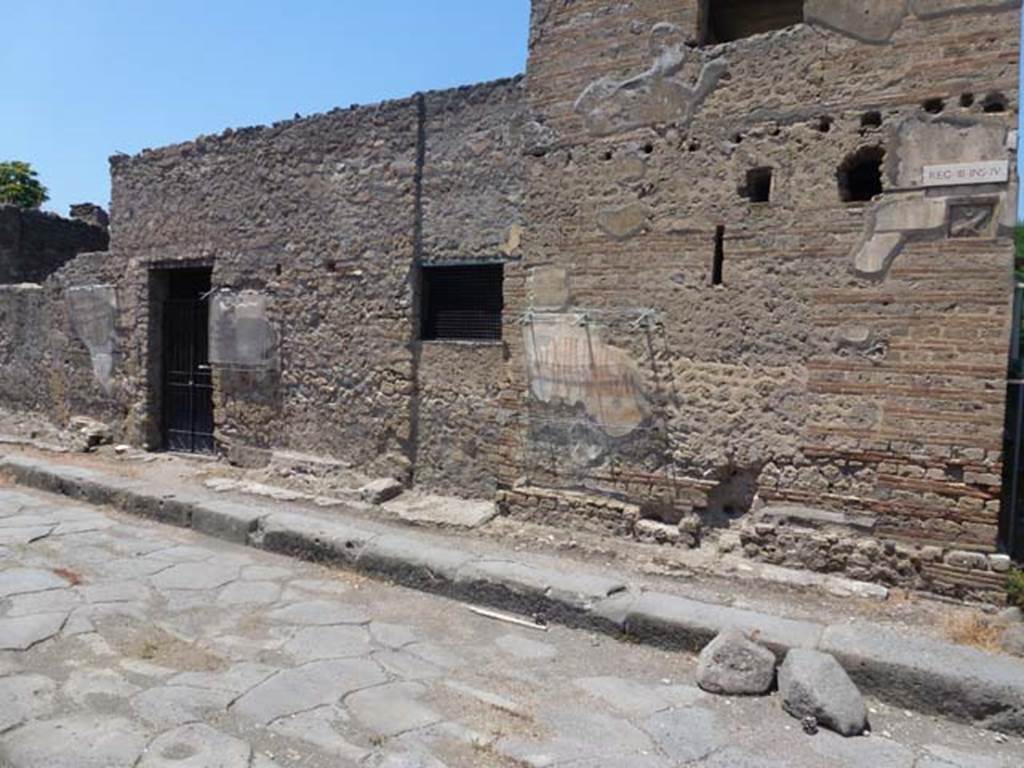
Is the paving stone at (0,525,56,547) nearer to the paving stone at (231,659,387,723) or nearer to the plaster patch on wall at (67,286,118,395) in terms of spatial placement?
the paving stone at (231,659,387,723)

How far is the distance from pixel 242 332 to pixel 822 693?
682 cm

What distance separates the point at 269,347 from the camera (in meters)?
7.93

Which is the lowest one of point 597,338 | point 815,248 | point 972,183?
point 597,338

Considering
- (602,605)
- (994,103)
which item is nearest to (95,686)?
(602,605)

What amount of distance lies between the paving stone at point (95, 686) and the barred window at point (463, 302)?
13.2 ft

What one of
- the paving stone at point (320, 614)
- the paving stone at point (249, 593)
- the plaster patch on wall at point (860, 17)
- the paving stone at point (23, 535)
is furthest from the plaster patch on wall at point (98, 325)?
the plaster patch on wall at point (860, 17)

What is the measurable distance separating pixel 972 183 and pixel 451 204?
3993mm

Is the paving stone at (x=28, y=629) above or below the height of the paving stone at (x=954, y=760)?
above

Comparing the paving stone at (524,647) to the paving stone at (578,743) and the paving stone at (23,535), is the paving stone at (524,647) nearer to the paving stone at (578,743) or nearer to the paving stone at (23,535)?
the paving stone at (578,743)

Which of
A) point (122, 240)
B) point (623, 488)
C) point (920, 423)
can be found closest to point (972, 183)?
point (920, 423)

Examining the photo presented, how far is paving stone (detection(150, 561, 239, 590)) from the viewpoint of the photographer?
15.1 ft

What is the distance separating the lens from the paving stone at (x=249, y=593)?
4398 mm

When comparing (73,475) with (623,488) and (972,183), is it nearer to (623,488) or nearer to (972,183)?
(623,488)

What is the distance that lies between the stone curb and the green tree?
64.9ft
